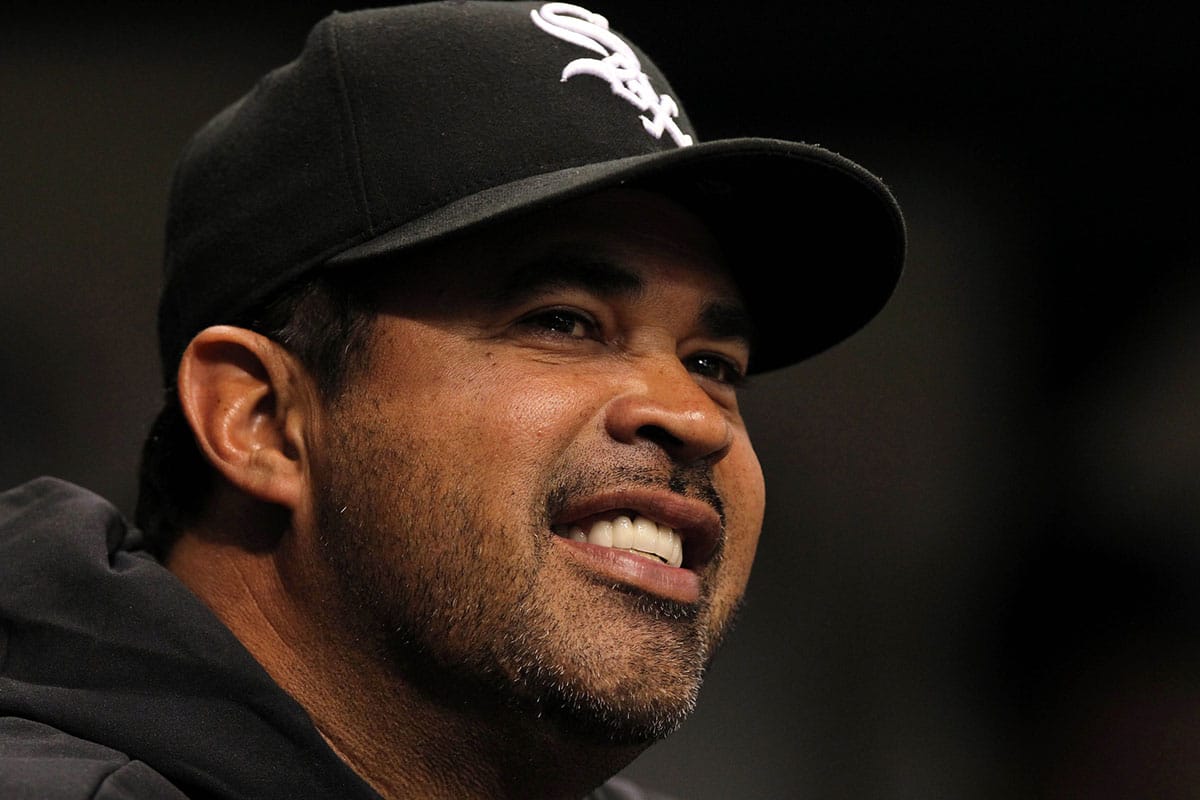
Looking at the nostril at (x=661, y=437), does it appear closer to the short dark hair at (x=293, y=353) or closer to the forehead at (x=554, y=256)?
the forehead at (x=554, y=256)

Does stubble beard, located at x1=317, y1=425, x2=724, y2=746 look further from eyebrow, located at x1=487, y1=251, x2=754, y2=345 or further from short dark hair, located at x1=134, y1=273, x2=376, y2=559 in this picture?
eyebrow, located at x1=487, y1=251, x2=754, y2=345

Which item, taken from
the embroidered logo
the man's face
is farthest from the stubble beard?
the embroidered logo

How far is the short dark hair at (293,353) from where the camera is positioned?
1267 mm

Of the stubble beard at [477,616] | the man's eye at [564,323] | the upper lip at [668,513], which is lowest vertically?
the stubble beard at [477,616]

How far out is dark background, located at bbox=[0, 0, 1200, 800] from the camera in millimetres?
2850

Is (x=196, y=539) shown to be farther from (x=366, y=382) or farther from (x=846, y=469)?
(x=846, y=469)

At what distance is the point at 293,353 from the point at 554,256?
10.4 inches

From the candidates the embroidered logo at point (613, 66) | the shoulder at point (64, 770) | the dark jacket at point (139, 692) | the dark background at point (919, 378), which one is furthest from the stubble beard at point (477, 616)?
the dark background at point (919, 378)

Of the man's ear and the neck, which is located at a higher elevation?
the man's ear

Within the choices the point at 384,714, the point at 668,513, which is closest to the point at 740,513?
the point at 668,513

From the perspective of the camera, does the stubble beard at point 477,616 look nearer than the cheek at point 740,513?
Yes

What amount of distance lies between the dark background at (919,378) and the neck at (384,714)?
1625 mm

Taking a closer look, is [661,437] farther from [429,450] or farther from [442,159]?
[442,159]

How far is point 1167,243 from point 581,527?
7.19 ft
